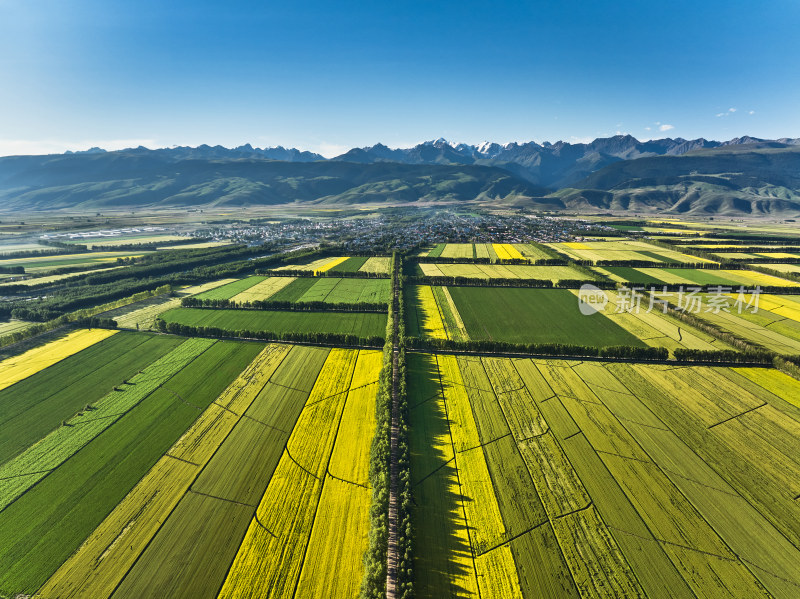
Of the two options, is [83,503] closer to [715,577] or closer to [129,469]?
[129,469]

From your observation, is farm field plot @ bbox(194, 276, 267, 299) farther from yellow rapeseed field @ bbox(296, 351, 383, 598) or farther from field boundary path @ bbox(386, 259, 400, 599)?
yellow rapeseed field @ bbox(296, 351, 383, 598)

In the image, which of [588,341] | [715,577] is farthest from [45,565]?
[588,341]

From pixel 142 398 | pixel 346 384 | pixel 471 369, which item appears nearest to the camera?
pixel 142 398

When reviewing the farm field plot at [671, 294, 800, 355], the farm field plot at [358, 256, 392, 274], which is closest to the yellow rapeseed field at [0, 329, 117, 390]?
the farm field plot at [358, 256, 392, 274]

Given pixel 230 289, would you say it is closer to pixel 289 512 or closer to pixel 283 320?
pixel 283 320

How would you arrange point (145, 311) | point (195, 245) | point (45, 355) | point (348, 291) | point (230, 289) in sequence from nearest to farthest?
point (45, 355), point (145, 311), point (348, 291), point (230, 289), point (195, 245)

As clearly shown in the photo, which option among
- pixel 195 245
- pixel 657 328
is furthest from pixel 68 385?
pixel 195 245

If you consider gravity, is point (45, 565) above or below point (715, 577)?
above
